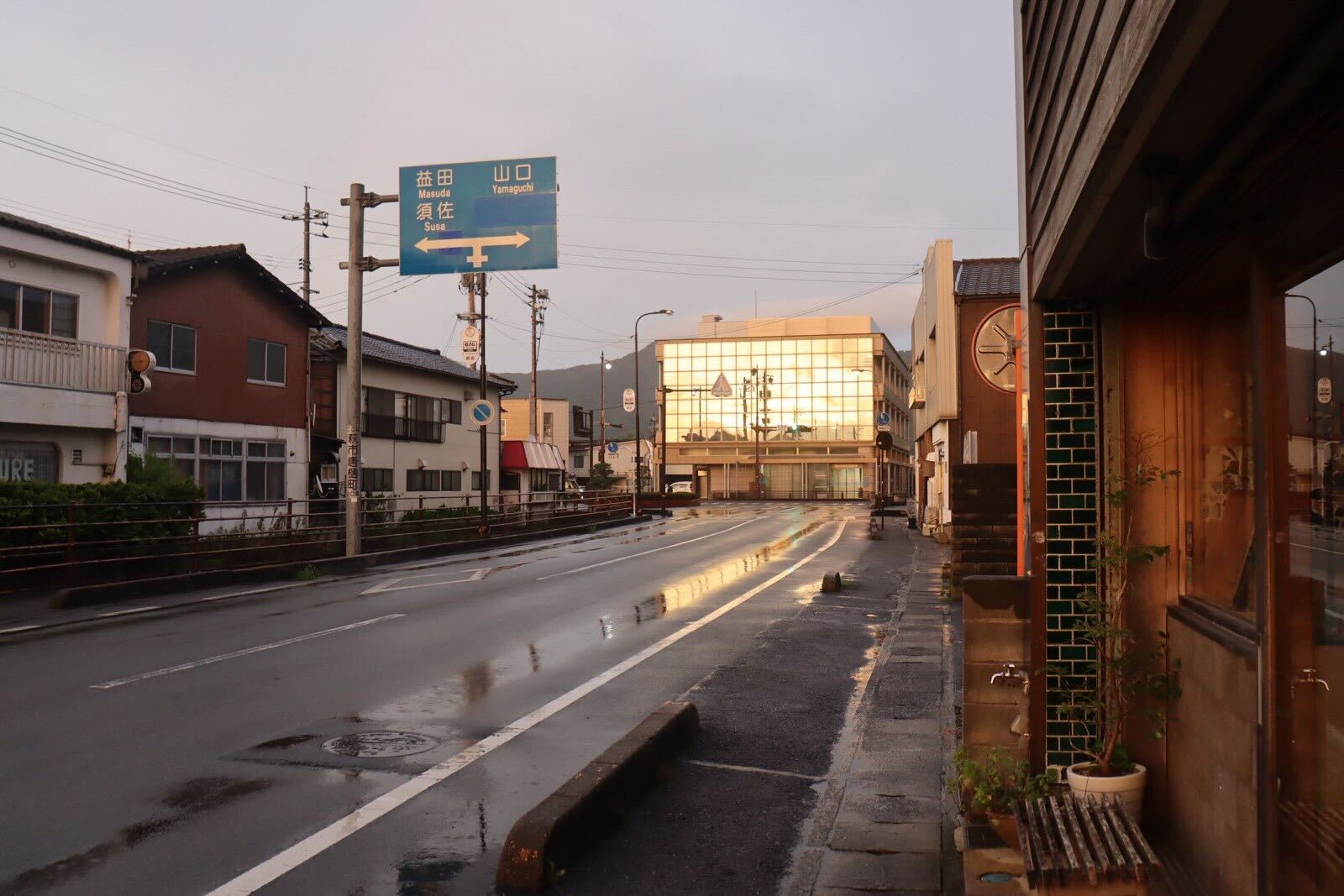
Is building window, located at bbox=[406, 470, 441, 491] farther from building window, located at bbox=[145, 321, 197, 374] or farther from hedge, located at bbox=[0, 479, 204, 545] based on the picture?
hedge, located at bbox=[0, 479, 204, 545]

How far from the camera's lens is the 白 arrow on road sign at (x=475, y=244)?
62.3 ft

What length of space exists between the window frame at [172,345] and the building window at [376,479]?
11.4 m

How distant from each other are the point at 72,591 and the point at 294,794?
10.5m

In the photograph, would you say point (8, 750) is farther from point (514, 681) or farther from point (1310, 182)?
point (1310, 182)

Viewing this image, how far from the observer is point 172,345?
25.1 metres

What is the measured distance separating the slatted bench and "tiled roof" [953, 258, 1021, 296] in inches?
818

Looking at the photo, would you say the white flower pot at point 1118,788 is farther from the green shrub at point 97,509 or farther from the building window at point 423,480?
the building window at point 423,480

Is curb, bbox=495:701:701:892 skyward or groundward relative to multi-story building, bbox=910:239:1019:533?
groundward

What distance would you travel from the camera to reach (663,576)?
19.6 metres

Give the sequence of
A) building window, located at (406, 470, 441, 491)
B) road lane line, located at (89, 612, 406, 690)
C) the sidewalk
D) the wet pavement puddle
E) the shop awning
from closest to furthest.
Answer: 1. the wet pavement puddle
2. the sidewalk
3. road lane line, located at (89, 612, 406, 690)
4. building window, located at (406, 470, 441, 491)
5. the shop awning

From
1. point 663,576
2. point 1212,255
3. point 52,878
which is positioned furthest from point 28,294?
point 1212,255

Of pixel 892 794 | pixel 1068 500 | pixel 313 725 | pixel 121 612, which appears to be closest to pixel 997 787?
pixel 892 794

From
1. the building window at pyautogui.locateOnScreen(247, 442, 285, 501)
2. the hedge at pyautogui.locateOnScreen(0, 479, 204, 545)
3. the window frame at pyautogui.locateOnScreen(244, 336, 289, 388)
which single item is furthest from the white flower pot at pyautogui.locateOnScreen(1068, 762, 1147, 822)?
the window frame at pyautogui.locateOnScreen(244, 336, 289, 388)

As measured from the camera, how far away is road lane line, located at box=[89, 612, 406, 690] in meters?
9.14
